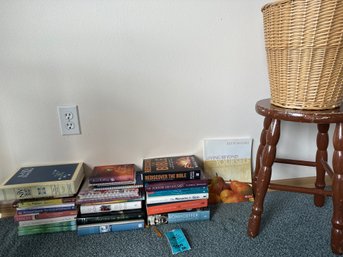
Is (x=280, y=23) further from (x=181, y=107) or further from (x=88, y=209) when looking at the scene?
(x=88, y=209)

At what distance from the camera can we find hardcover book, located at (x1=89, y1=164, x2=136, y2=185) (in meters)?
0.71

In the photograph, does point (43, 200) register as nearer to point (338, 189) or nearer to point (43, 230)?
point (43, 230)

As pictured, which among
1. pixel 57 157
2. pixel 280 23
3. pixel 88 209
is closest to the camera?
pixel 280 23

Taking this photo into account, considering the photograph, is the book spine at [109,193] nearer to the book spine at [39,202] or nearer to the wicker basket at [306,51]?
the book spine at [39,202]

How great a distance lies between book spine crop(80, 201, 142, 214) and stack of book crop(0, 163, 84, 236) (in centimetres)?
4

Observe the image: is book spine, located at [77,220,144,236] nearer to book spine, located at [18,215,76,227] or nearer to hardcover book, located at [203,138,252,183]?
book spine, located at [18,215,76,227]

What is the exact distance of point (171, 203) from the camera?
71 centimetres

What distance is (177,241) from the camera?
640mm

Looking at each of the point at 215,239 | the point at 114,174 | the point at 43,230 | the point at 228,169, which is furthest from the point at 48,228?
the point at 228,169

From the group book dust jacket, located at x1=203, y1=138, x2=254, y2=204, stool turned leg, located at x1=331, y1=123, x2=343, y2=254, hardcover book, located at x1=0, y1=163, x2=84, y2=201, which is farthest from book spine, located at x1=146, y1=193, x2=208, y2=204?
stool turned leg, located at x1=331, y1=123, x2=343, y2=254

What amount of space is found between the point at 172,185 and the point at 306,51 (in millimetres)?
479

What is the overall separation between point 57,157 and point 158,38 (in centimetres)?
51

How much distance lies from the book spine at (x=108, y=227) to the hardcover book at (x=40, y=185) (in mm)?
108

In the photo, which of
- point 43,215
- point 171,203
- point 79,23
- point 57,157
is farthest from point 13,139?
point 171,203
